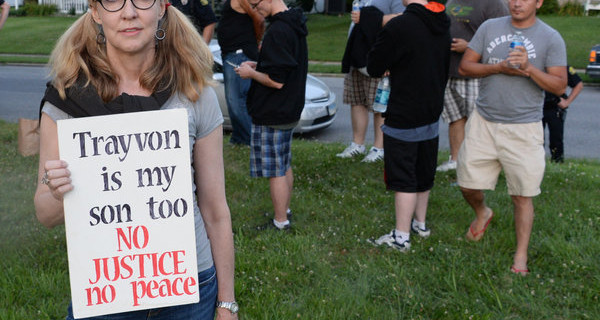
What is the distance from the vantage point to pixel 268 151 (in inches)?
188

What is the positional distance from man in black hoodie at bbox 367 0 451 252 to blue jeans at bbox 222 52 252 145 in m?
3.16

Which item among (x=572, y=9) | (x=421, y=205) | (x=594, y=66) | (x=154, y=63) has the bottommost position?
(x=572, y=9)

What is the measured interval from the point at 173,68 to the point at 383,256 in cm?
270

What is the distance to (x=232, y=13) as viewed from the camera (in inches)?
271

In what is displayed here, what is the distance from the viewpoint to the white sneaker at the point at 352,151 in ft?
23.1

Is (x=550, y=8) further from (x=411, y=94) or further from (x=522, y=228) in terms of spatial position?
(x=522, y=228)

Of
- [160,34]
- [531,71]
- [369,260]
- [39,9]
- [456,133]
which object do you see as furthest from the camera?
[39,9]

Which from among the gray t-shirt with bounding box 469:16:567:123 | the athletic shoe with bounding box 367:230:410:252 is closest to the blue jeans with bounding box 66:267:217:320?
the athletic shoe with bounding box 367:230:410:252

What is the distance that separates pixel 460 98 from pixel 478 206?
188 centimetres

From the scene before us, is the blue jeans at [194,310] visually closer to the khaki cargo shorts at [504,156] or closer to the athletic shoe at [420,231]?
the khaki cargo shorts at [504,156]

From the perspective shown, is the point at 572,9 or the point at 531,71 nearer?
the point at 531,71

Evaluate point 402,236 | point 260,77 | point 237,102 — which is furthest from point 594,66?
point 260,77

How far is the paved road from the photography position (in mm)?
9248

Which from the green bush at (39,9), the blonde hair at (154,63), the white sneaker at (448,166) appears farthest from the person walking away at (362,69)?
the green bush at (39,9)
